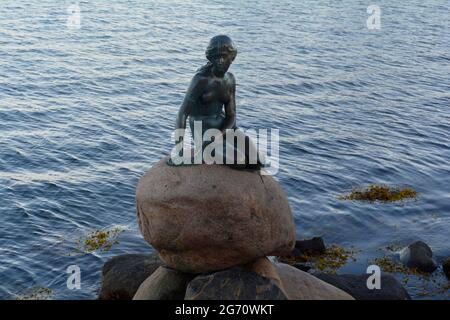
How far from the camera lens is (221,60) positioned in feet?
63.3

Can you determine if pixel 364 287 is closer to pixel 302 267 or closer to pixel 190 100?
pixel 302 267

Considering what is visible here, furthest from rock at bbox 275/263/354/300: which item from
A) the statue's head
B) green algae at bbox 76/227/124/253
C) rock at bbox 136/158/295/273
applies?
green algae at bbox 76/227/124/253

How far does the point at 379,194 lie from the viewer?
37219mm

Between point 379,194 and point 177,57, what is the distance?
90.7ft

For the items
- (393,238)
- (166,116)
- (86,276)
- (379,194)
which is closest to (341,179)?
(379,194)

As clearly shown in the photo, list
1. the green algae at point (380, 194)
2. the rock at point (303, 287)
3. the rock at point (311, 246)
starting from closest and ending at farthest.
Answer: the rock at point (303, 287)
the rock at point (311, 246)
the green algae at point (380, 194)

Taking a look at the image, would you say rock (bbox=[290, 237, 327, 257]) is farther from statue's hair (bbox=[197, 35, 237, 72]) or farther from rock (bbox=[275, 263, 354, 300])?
statue's hair (bbox=[197, 35, 237, 72])

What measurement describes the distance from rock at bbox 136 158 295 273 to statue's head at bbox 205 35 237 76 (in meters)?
2.52

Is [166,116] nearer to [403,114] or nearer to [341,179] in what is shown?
[341,179]

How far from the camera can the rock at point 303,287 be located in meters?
20.7

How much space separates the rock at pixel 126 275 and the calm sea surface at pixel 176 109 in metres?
1.50

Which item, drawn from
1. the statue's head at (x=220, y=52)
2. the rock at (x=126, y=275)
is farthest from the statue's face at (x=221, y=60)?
the rock at (x=126, y=275)

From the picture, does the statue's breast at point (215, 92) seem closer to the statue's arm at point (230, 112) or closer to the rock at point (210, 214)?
the statue's arm at point (230, 112)

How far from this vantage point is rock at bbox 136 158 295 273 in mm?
18953
